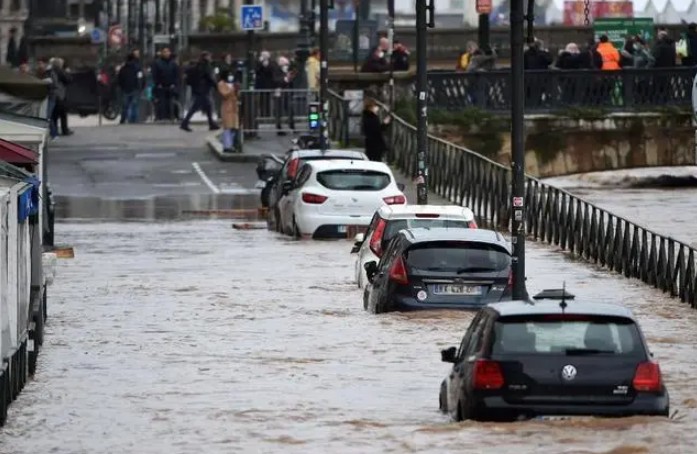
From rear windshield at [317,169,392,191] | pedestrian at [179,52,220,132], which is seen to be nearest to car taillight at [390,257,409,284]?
rear windshield at [317,169,392,191]

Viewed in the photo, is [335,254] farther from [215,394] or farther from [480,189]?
[215,394]

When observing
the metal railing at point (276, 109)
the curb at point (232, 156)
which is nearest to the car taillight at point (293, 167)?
the curb at point (232, 156)

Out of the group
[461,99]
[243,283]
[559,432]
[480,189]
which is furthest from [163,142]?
[559,432]

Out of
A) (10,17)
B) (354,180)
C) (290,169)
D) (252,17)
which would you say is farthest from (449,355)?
(10,17)

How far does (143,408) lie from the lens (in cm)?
2272

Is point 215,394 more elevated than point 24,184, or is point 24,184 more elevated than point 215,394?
point 24,184

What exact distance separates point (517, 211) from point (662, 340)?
2195mm

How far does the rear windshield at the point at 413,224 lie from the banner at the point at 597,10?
45.1m

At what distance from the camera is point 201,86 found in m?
68.5

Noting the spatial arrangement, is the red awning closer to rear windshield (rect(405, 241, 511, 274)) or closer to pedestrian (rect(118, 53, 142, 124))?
rear windshield (rect(405, 241, 511, 274))

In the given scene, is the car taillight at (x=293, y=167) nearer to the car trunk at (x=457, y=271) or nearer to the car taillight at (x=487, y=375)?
the car trunk at (x=457, y=271)

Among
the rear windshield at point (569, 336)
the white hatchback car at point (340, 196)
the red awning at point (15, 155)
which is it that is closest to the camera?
the rear windshield at point (569, 336)

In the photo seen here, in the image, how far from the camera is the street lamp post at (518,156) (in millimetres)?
28531

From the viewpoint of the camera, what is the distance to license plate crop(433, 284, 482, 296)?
94.6 ft
